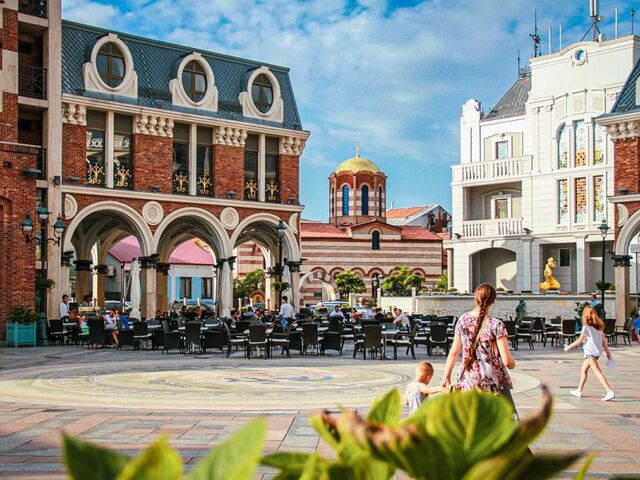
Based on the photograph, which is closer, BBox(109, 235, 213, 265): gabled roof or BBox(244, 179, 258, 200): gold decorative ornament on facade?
BBox(244, 179, 258, 200): gold decorative ornament on facade

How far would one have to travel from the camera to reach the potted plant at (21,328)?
24.7m

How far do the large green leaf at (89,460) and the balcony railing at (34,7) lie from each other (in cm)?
3053

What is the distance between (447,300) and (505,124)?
11253 millimetres

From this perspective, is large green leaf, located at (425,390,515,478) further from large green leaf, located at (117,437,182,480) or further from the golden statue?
the golden statue

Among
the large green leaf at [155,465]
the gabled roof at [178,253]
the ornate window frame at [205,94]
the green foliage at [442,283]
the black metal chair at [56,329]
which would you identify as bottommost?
the black metal chair at [56,329]

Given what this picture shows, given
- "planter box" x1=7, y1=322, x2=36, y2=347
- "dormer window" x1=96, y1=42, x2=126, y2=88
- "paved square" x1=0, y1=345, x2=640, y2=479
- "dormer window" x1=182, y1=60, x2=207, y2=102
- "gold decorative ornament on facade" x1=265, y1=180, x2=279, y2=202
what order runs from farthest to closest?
1. "gold decorative ornament on facade" x1=265, y1=180, x2=279, y2=202
2. "dormer window" x1=182, y1=60, x2=207, y2=102
3. "dormer window" x1=96, y1=42, x2=126, y2=88
4. "planter box" x1=7, y1=322, x2=36, y2=347
5. "paved square" x1=0, y1=345, x2=640, y2=479

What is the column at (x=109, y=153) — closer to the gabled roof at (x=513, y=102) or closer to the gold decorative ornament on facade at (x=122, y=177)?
the gold decorative ornament on facade at (x=122, y=177)

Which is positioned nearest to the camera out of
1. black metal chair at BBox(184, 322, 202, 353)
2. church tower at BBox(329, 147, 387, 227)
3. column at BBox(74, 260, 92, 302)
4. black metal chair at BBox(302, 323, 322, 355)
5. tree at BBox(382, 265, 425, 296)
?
black metal chair at BBox(302, 323, 322, 355)

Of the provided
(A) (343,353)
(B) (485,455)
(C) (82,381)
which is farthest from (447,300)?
(B) (485,455)

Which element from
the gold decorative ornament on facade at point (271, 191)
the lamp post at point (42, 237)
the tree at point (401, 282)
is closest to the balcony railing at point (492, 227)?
the gold decorative ornament on facade at point (271, 191)

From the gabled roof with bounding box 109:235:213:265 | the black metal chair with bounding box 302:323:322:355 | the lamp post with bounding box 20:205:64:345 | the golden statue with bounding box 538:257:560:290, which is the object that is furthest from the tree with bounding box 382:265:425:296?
the black metal chair with bounding box 302:323:322:355

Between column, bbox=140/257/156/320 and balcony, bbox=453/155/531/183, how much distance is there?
721 inches

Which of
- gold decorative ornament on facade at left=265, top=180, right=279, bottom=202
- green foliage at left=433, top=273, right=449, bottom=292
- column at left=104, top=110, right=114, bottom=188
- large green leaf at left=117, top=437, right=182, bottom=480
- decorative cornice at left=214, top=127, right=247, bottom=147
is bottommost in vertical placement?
green foliage at left=433, top=273, right=449, bottom=292

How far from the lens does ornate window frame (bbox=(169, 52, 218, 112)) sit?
113ft
